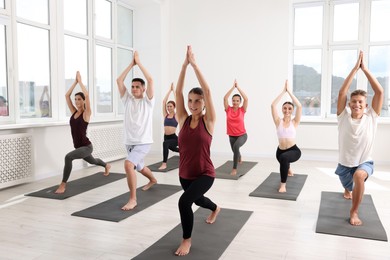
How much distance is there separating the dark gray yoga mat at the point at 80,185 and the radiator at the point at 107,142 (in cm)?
72

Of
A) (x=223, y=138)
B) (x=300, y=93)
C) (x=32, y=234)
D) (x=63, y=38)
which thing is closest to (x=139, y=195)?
(x=32, y=234)

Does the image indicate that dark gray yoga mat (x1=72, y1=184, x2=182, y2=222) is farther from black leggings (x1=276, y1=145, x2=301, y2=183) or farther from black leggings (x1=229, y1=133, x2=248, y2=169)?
black leggings (x1=276, y1=145, x2=301, y2=183)

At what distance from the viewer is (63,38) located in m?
4.99

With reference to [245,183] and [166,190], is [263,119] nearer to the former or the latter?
[245,183]

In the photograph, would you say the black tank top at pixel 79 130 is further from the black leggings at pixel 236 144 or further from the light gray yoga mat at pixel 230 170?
the black leggings at pixel 236 144

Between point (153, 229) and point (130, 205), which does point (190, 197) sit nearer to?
point (153, 229)

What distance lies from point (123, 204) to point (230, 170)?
2117 mm

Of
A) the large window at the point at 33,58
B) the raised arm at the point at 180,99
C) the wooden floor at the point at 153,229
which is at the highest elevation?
the large window at the point at 33,58

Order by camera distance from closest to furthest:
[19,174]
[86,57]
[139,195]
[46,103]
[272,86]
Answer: [139,195] → [19,174] → [46,103] → [86,57] → [272,86]

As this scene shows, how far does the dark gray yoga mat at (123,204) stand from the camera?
10.2 ft

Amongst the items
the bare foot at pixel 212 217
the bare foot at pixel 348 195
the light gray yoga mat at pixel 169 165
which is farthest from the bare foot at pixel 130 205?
the bare foot at pixel 348 195

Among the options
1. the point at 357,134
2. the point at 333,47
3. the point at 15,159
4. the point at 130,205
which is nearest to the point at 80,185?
the point at 15,159

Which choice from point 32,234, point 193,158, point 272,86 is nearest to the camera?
point 193,158

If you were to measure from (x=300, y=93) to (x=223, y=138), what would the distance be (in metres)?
1.66
